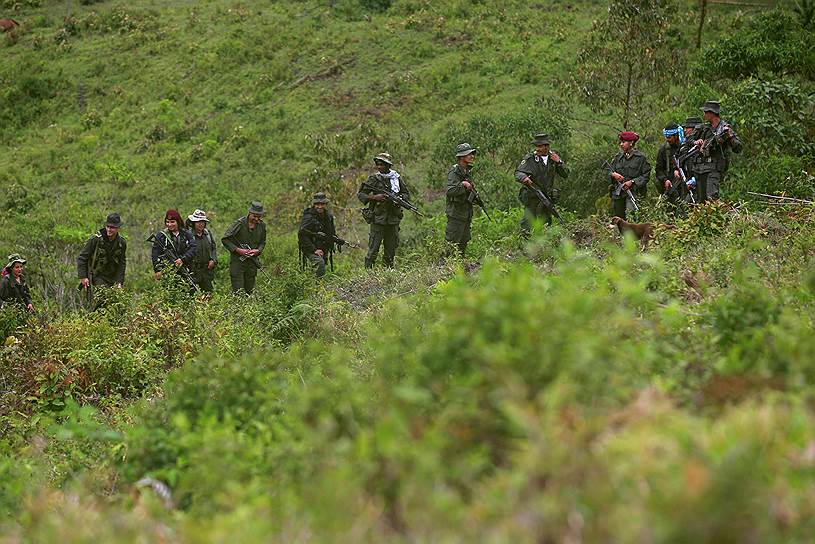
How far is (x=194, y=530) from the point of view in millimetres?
2736

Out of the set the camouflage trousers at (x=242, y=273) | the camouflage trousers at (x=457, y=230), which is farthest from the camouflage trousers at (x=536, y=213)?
the camouflage trousers at (x=242, y=273)

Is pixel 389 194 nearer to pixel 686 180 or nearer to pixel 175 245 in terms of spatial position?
pixel 175 245

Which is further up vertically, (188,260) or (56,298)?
(188,260)

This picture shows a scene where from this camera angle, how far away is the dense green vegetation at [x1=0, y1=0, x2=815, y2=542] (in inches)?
102

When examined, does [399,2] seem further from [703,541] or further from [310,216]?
[703,541]

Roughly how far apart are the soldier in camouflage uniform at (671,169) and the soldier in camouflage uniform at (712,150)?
37 cm

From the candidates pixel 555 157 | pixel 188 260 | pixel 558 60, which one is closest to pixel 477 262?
pixel 555 157

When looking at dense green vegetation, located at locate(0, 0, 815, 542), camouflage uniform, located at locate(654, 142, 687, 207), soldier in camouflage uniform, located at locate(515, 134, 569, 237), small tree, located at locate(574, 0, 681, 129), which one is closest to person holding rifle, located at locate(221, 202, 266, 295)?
dense green vegetation, located at locate(0, 0, 815, 542)

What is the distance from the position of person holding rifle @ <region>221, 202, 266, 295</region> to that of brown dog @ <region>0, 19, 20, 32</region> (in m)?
25.4

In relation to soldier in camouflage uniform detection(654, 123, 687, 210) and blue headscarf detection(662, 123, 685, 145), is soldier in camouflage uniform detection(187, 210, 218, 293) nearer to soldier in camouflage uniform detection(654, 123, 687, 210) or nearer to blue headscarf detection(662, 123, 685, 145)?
soldier in camouflage uniform detection(654, 123, 687, 210)

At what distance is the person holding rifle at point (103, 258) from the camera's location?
35.2 ft

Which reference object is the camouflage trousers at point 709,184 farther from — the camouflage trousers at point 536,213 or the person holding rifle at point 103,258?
the person holding rifle at point 103,258

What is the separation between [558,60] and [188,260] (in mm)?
15094

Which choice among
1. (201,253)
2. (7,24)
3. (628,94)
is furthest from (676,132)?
(7,24)
